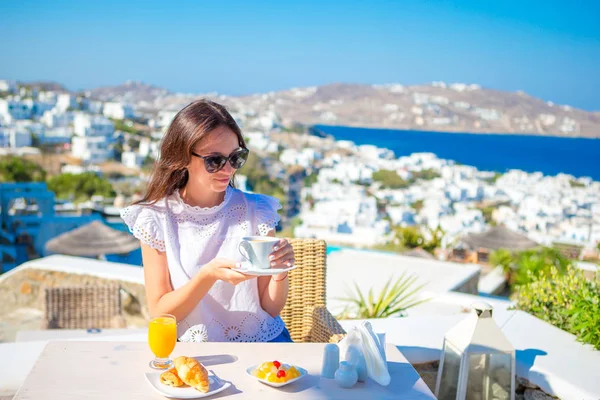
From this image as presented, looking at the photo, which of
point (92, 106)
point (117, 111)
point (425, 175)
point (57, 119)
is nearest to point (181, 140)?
point (425, 175)

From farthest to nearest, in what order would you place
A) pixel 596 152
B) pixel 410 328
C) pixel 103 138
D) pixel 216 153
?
1. pixel 596 152
2. pixel 103 138
3. pixel 410 328
4. pixel 216 153

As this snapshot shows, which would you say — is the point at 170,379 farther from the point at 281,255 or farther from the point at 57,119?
the point at 57,119

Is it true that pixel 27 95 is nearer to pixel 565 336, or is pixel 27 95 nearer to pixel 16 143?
pixel 16 143

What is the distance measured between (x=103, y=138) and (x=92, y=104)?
20.9m

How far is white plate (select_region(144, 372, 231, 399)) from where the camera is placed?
3.55 ft

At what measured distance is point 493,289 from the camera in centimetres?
757

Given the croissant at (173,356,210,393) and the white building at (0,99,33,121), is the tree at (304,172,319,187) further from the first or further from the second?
the croissant at (173,356,210,393)

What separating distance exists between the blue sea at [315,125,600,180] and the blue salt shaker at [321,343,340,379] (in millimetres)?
63766

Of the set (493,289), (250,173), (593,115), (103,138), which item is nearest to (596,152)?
(593,115)

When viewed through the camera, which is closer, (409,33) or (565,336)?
(565,336)

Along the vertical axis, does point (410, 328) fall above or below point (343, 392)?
below

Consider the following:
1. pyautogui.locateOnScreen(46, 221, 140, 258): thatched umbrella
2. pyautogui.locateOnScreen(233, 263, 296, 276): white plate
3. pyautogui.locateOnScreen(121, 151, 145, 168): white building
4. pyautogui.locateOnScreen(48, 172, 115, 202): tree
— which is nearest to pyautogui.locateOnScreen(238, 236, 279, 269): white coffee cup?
pyautogui.locateOnScreen(233, 263, 296, 276): white plate

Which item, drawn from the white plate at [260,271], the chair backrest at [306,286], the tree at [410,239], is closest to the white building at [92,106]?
the tree at [410,239]

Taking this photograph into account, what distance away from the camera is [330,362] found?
1.24 m
